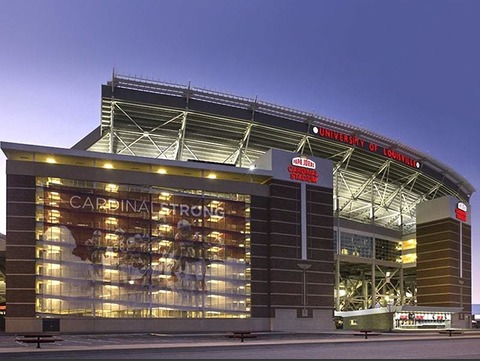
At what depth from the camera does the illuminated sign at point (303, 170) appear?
2787 inches

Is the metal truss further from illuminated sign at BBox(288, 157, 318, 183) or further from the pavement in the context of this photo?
the pavement

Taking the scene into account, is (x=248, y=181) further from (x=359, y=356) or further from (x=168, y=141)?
(x=359, y=356)

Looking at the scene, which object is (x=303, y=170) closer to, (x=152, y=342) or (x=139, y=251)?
(x=139, y=251)

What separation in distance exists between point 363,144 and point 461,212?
23.7 metres

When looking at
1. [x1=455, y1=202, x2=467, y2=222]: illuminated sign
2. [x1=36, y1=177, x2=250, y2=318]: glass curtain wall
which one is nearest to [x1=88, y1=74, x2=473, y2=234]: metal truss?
[x1=455, y1=202, x2=467, y2=222]: illuminated sign

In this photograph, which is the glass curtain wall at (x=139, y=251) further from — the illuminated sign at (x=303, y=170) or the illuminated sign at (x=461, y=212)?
the illuminated sign at (x=461, y=212)

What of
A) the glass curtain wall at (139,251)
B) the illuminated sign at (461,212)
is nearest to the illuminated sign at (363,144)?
the illuminated sign at (461,212)

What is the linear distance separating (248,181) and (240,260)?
8860 millimetres

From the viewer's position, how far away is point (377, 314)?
7306 centimetres

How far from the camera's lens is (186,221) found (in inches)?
2566

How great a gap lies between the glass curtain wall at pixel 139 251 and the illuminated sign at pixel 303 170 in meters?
6.48

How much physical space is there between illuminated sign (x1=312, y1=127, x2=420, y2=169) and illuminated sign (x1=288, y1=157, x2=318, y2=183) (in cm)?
1138

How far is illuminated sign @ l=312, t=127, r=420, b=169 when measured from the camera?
8312cm

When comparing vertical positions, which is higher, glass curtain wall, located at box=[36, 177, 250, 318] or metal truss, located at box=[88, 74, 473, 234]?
metal truss, located at box=[88, 74, 473, 234]
